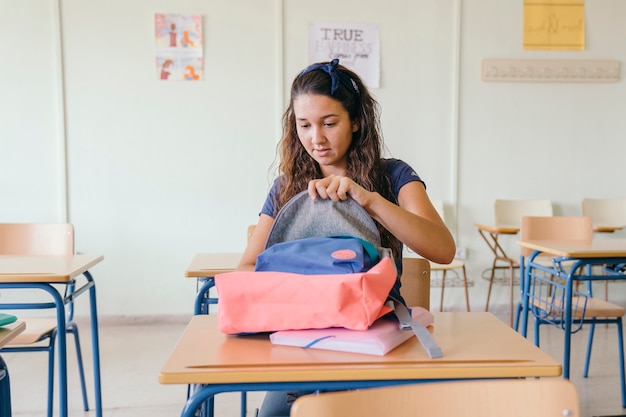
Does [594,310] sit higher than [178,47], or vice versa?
[178,47]

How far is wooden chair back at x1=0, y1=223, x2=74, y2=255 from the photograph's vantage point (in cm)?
237

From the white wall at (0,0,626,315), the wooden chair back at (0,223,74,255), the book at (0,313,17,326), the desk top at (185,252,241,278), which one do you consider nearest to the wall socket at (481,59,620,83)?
the white wall at (0,0,626,315)

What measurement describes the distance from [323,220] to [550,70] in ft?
11.3

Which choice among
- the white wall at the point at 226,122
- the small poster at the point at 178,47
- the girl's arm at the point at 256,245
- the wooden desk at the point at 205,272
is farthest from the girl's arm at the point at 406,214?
the small poster at the point at 178,47

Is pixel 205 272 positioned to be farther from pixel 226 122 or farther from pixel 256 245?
pixel 226 122

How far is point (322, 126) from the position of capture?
1.31 m

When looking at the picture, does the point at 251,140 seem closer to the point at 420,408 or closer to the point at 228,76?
the point at 228,76

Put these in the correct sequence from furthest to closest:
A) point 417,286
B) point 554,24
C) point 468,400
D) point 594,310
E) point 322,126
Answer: point 554,24 < point 594,310 < point 417,286 < point 322,126 < point 468,400

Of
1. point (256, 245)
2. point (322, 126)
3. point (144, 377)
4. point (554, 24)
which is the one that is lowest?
point (144, 377)

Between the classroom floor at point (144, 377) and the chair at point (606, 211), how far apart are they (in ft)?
2.47

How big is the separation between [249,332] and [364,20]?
3265mm

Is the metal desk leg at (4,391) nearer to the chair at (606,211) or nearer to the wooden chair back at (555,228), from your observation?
→ the wooden chair back at (555,228)

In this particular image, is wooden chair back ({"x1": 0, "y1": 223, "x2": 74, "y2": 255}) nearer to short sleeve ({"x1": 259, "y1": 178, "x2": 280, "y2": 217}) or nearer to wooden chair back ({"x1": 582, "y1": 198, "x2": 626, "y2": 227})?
short sleeve ({"x1": 259, "y1": 178, "x2": 280, "y2": 217})

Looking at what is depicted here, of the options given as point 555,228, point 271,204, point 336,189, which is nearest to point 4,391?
point 271,204
